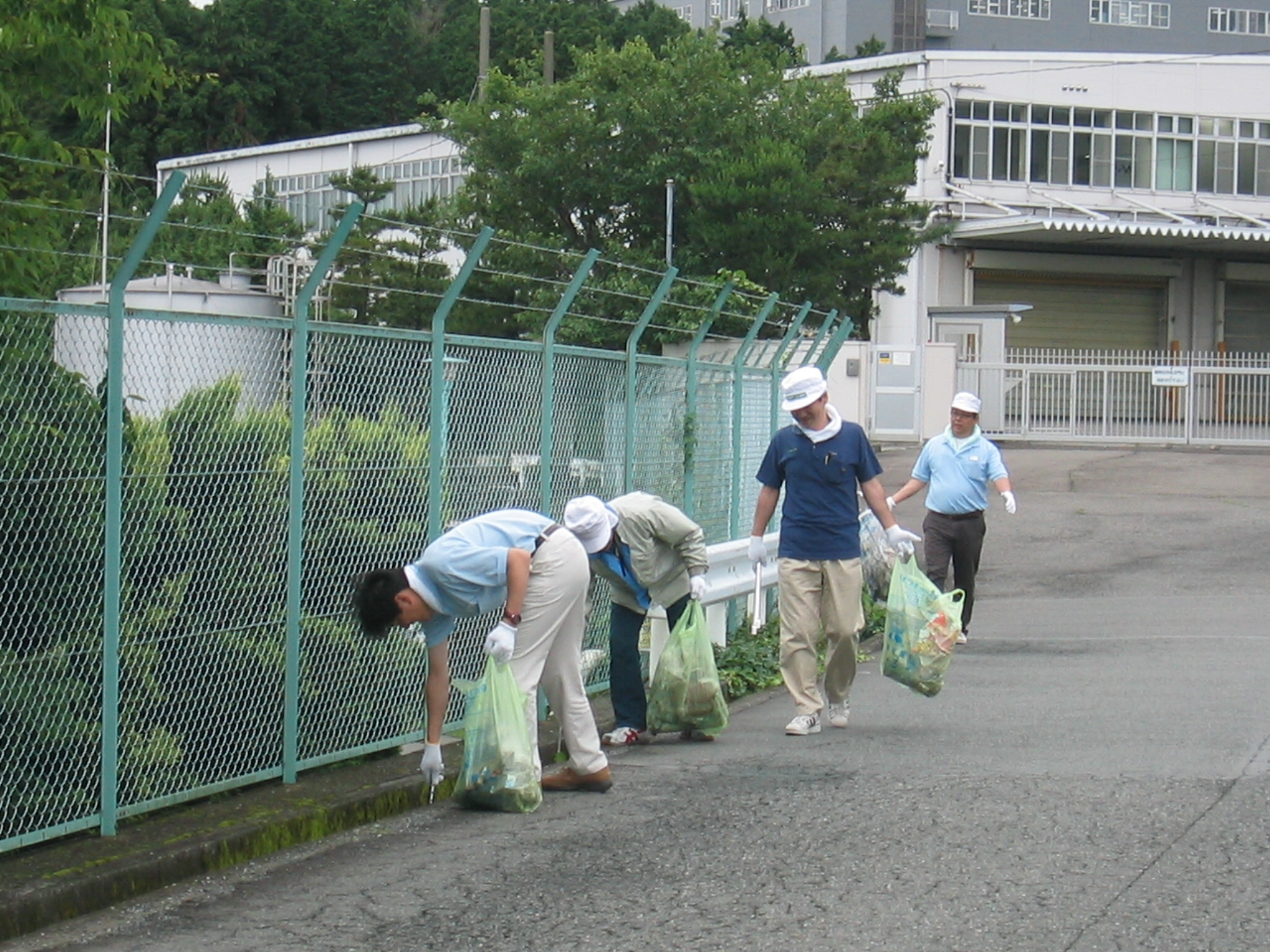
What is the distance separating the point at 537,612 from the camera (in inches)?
280

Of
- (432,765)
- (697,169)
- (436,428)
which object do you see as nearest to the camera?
(432,765)

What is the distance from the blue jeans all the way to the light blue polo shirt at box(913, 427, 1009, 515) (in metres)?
4.24

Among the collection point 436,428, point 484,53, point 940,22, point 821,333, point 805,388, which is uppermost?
point 940,22

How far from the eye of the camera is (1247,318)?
4297 centimetres

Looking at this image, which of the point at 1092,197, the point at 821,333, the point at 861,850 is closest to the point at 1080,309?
the point at 1092,197

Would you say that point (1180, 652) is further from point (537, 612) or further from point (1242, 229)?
point (1242, 229)

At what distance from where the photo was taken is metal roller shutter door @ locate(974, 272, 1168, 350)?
39.8 meters

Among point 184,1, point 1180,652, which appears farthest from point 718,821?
point 184,1

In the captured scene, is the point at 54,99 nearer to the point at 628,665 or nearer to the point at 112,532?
the point at 112,532

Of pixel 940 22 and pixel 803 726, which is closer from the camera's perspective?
pixel 803 726

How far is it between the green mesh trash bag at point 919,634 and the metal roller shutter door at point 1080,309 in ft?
103

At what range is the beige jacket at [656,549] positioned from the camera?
8445 mm

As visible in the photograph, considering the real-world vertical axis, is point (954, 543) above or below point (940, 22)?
below

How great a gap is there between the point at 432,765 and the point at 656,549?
1.92 meters
